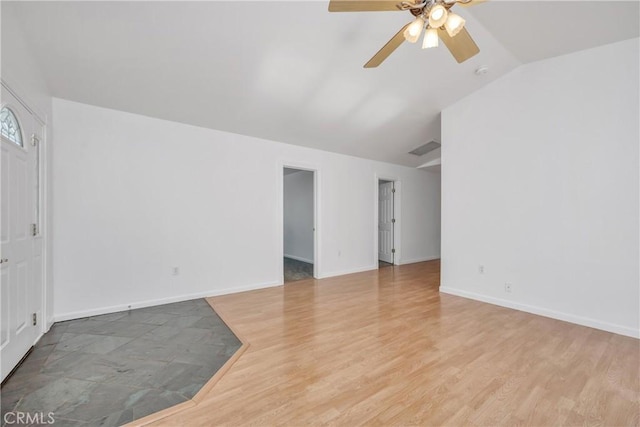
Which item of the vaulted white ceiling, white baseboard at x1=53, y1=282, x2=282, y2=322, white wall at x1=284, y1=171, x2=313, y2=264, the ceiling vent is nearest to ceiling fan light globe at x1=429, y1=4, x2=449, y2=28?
Answer: the vaulted white ceiling

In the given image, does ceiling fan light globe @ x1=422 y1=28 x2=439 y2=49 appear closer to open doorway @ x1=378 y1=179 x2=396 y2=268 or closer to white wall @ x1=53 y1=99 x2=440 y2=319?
white wall @ x1=53 y1=99 x2=440 y2=319

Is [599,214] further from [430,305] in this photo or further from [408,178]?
[408,178]

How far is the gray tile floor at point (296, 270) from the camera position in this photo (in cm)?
496

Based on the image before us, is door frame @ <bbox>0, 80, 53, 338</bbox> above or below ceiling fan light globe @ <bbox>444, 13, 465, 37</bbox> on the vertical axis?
below

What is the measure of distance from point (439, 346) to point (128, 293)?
136 inches

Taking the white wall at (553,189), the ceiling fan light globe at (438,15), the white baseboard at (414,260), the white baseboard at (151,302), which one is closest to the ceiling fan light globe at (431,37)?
the ceiling fan light globe at (438,15)

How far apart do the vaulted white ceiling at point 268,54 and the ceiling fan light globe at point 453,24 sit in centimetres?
86

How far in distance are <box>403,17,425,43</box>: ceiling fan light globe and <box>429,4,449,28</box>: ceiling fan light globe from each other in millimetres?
A: 74

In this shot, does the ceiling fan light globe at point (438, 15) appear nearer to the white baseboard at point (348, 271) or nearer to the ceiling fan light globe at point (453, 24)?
the ceiling fan light globe at point (453, 24)

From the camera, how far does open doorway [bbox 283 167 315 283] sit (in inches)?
253

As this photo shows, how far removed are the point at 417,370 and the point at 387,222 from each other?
4.40m

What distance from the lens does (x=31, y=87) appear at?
2281mm

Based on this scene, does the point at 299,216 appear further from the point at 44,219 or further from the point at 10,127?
the point at 10,127

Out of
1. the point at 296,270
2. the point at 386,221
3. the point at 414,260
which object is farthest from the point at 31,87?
the point at 414,260
